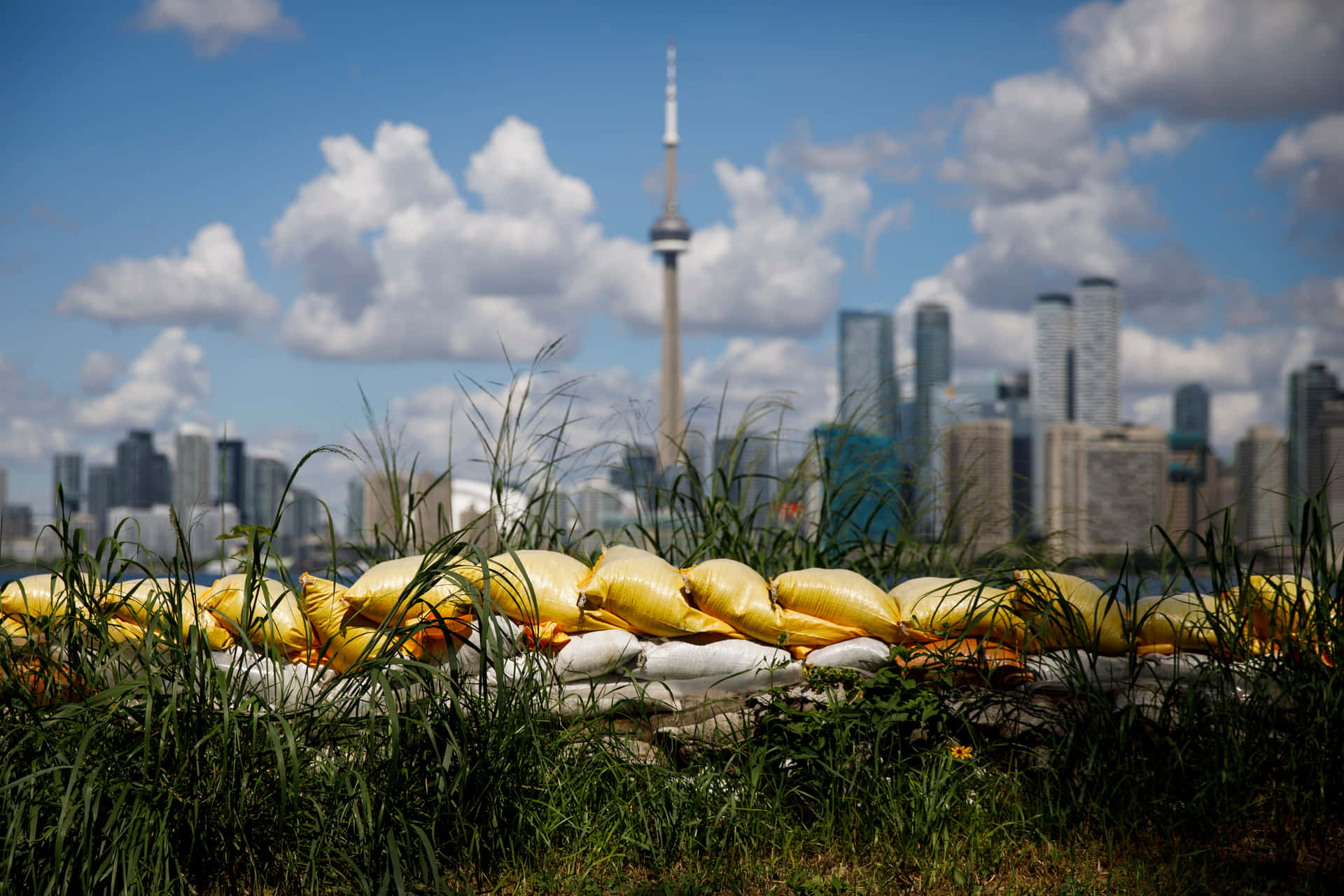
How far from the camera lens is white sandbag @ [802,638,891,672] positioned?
2.99 metres

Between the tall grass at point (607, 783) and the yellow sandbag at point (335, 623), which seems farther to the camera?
the yellow sandbag at point (335, 623)

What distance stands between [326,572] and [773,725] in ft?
5.19

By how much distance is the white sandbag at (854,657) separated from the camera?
299cm

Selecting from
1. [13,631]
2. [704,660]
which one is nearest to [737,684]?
[704,660]

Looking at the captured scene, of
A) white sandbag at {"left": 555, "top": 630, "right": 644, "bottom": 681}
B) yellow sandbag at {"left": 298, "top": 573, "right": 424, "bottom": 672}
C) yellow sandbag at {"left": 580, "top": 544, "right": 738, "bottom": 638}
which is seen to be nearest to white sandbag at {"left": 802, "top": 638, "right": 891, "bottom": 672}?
yellow sandbag at {"left": 580, "top": 544, "right": 738, "bottom": 638}

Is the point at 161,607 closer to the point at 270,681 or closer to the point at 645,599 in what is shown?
the point at 270,681

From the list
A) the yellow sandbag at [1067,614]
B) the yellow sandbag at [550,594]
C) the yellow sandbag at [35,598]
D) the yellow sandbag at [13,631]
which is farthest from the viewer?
the yellow sandbag at [550,594]

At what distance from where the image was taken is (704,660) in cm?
304

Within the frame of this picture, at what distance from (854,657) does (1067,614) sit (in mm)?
616

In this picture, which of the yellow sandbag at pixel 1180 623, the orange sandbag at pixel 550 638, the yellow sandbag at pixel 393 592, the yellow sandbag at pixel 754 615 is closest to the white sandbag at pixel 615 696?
the orange sandbag at pixel 550 638

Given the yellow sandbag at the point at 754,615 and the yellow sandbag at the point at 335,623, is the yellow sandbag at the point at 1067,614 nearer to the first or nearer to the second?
the yellow sandbag at the point at 754,615

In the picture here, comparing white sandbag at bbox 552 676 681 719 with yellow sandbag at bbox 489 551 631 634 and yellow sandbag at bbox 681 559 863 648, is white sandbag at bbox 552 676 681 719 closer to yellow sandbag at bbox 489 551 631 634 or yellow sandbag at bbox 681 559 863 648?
yellow sandbag at bbox 489 551 631 634

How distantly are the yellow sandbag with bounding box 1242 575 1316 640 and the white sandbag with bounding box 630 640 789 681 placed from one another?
1.35 metres

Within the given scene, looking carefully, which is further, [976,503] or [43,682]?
[976,503]
